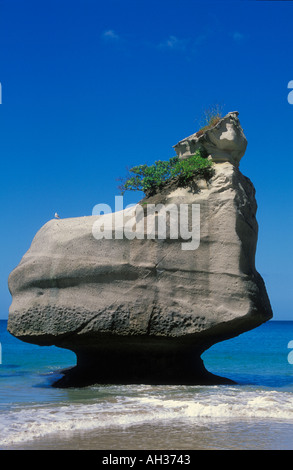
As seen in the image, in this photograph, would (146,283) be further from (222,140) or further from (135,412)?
(222,140)

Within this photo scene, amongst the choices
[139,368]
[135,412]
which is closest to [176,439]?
[135,412]

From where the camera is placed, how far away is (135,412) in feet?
26.7

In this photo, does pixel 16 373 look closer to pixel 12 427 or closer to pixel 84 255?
pixel 84 255

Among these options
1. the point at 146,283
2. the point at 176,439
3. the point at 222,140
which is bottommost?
the point at 176,439

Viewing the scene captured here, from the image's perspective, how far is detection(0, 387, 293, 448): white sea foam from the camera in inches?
277

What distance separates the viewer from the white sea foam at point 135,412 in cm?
705

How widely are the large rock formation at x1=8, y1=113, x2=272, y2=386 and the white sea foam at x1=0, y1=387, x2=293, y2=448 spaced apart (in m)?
1.47

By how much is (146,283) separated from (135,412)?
3103 millimetres

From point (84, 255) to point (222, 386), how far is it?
3.91 m

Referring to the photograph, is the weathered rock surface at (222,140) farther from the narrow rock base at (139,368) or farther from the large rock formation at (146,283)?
the narrow rock base at (139,368)

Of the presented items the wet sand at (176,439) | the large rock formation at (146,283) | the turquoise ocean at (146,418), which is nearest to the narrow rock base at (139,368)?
the large rock formation at (146,283)

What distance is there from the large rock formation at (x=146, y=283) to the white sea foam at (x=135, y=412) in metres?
1.47
